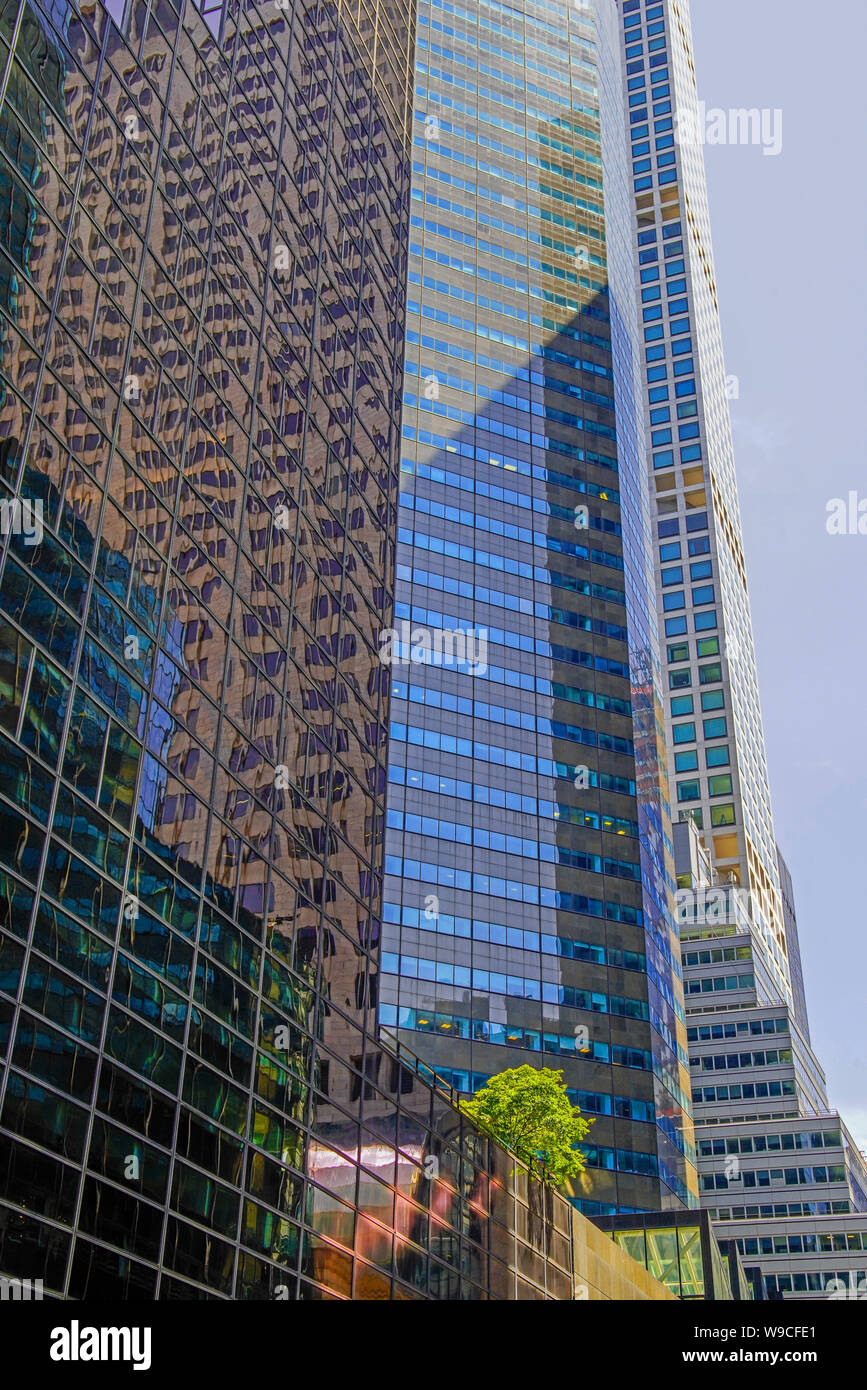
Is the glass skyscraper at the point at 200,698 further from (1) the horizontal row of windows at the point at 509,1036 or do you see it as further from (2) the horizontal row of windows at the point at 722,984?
(2) the horizontal row of windows at the point at 722,984

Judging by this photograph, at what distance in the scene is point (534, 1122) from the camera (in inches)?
2088

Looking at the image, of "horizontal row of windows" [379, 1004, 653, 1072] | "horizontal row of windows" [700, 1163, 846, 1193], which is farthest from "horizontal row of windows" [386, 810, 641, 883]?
"horizontal row of windows" [700, 1163, 846, 1193]

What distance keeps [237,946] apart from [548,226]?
11907cm

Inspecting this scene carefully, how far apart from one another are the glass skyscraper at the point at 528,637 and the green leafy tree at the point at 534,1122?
41647 mm

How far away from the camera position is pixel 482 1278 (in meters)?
43.8

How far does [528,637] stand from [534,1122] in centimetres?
6604

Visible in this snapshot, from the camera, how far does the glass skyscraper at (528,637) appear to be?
9962 cm

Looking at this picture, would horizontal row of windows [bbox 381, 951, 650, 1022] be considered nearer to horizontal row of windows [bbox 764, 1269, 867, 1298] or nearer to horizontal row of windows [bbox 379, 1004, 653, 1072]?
horizontal row of windows [bbox 379, 1004, 653, 1072]

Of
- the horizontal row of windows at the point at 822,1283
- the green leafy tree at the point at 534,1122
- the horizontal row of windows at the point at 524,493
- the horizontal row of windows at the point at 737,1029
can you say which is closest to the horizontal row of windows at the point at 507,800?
the horizontal row of windows at the point at 524,493

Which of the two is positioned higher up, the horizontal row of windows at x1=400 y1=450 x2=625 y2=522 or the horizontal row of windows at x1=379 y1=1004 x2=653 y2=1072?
the horizontal row of windows at x1=400 y1=450 x2=625 y2=522

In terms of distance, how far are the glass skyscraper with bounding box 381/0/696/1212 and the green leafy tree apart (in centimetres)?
4165

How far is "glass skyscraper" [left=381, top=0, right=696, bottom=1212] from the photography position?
9962cm

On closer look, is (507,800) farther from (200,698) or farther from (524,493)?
(200,698)

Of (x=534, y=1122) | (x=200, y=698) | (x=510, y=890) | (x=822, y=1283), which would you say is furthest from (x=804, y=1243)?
(x=200, y=698)
